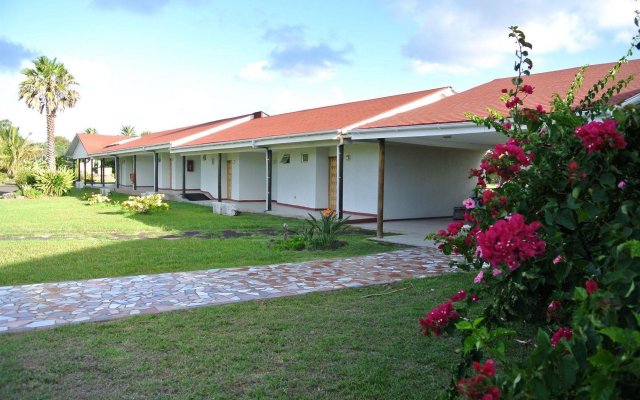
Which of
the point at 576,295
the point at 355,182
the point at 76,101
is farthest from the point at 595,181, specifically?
the point at 76,101

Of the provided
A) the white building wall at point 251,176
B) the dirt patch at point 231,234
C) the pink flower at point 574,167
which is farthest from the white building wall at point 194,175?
the pink flower at point 574,167

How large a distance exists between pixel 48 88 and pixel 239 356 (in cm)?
3779

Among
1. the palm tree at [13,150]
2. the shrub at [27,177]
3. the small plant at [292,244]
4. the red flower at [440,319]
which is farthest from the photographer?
the palm tree at [13,150]

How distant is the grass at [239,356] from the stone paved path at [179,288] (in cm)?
48

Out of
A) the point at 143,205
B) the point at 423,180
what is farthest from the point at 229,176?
the point at 423,180

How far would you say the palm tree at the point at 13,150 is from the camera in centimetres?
4969

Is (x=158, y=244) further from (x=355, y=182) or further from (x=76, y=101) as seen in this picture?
(x=76, y=101)

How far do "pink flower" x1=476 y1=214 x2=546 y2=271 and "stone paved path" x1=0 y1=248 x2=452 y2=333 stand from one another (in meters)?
4.85

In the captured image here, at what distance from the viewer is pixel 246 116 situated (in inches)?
1196

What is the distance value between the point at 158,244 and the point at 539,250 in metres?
10.4

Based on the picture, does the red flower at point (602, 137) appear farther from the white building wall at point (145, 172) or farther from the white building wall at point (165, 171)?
the white building wall at point (145, 172)

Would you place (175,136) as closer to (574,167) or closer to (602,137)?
(574,167)

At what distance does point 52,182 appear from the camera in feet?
96.0

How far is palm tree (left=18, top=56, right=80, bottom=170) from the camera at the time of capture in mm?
35344
